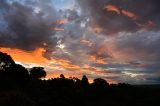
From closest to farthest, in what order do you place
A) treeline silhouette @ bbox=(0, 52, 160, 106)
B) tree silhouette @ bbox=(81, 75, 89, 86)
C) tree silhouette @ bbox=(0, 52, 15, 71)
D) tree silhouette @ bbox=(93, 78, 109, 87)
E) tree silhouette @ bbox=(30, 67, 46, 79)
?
1. treeline silhouette @ bbox=(0, 52, 160, 106)
2. tree silhouette @ bbox=(0, 52, 15, 71)
3. tree silhouette @ bbox=(93, 78, 109, 87)
4. tree silhouette @ bbox=(30, 67, 46, 79)
5. tree silhouette @ bbox=(81, 75, 89, 86)

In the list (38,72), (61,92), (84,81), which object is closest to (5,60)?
(61,92)

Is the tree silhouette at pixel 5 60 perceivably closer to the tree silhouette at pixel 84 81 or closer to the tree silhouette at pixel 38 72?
the tree silhouette at pixel 38 72

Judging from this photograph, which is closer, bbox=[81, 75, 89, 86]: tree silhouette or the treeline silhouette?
the treeline silhouette

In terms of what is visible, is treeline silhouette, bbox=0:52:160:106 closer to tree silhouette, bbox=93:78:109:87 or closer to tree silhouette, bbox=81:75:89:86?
tree silhouette, bbox=93:78:109:87

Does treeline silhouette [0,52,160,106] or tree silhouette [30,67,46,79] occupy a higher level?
tree silhouette [30,67,46,79]

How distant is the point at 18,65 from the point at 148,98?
167ft

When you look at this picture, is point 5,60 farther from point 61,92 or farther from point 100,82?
point 100,82

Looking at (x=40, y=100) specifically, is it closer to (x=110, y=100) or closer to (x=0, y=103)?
(x=0, y=103)

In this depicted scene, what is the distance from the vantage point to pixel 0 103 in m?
54.2

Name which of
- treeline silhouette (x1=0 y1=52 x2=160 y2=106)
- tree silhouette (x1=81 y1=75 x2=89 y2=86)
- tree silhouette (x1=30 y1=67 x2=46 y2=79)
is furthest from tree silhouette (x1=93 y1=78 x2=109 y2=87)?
tree silhouette (x1=30 y1=67 x2=46 y2=79)

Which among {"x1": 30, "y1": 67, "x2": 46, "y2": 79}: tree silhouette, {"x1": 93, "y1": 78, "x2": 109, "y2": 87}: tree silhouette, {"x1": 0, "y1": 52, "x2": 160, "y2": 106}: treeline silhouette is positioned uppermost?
{"x1": 30, "y1": 67, "x2": 46, "y2": 79}: tree silhouette

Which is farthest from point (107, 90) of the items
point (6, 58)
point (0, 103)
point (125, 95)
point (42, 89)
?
point (0, 103)

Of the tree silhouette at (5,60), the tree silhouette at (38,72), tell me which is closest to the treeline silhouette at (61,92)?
the tree silhouette at (5,60)

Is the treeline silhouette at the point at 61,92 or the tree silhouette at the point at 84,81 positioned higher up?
the tree silhouette at the point at 84,81
